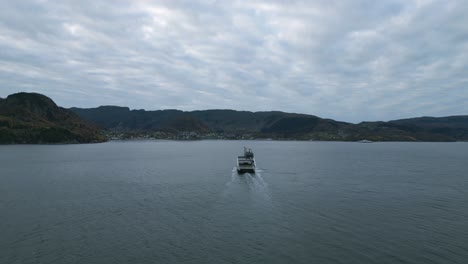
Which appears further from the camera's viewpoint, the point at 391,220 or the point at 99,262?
the point at 391,220

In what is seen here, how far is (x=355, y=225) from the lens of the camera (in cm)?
4166

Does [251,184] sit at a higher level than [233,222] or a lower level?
higher

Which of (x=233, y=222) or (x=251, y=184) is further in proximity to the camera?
(x=251, y=184)

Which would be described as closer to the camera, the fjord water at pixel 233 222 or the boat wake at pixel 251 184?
the fjord water at pixel 233 222

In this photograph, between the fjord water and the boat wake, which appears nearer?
the fjord water

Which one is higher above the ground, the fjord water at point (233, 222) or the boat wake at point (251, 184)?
the boat wake at point (251, 184)

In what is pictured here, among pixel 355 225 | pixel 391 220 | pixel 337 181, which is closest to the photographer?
pixel 355 225

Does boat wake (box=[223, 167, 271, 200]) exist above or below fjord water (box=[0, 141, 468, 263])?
above

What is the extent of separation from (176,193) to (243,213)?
20.5m

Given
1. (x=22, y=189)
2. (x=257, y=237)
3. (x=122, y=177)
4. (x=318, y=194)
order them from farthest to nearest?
(x=122, y=177) → (x=22, y=189) → (x=318, y=194) → (x=257, y=237)

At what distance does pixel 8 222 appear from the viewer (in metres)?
42.9

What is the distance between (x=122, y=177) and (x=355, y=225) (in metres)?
67.3

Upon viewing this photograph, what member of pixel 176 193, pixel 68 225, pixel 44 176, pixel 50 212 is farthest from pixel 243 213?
pixel 44 176

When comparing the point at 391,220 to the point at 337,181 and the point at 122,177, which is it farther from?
the point at 122,177
